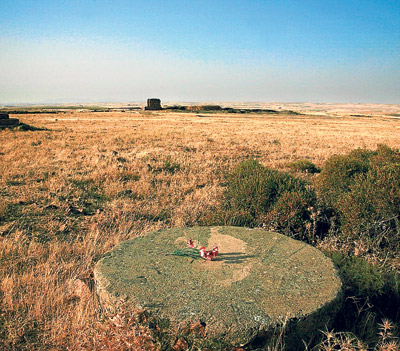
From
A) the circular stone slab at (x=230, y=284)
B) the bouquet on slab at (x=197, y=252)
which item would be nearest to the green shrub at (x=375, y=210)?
the circular stone slab at (x=230, y=284)

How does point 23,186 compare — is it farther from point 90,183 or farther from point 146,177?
point 146,177

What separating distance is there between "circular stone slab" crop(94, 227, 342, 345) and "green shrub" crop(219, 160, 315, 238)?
1306 millimetres

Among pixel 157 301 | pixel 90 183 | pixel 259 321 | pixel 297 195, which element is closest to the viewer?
pixel 259 321

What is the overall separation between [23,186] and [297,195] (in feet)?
23.2

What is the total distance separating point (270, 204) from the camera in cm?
609

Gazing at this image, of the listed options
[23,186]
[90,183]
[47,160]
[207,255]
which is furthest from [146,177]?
[207,255]

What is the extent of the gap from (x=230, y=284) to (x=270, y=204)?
3.11 metres

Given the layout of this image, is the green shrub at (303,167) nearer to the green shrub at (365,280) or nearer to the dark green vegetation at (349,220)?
the dark green vegetation at (349,220)

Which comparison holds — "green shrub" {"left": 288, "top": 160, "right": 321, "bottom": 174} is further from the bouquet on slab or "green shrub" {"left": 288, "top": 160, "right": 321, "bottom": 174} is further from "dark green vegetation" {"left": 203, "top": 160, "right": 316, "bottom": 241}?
the bouquet on slab

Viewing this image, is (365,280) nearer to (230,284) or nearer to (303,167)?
(230,284)

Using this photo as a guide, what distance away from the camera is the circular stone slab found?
2701mm

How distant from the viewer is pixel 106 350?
2.49 metres

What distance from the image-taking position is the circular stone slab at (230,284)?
2.70 metres

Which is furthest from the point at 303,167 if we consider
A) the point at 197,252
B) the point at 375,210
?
the point at 197,252
